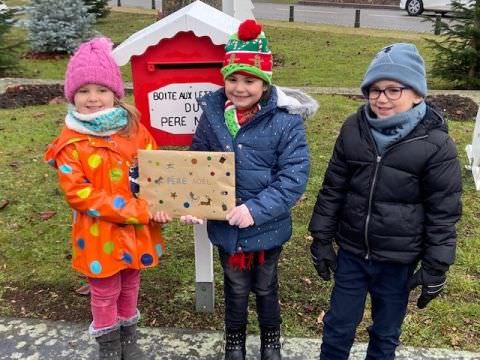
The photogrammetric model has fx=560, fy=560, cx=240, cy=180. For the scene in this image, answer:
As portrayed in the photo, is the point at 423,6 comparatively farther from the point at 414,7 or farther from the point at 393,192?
the point at 393,192

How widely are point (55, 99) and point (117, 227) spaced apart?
582cm

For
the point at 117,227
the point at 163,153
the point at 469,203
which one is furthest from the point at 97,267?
the point at 469,203

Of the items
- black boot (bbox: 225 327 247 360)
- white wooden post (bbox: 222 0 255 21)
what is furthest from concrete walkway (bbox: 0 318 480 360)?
white wooden post (bbox: 222 0 255 21)

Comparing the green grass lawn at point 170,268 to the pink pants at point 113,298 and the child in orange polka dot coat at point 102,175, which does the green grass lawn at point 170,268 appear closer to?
the pink pants at point 113,298

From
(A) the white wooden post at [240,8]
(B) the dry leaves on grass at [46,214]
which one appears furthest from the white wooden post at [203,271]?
(A) the white wooden post at [240,8]

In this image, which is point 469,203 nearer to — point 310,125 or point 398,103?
point 310,125

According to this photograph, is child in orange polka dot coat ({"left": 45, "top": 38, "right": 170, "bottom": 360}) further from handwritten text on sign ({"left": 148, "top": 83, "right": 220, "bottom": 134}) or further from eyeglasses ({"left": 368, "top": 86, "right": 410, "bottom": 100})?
eyeglasses ({"left": 368, "top": 86, "right": 410, "bottom": 100})

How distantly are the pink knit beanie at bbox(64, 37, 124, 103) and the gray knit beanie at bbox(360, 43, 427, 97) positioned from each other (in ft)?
3.61

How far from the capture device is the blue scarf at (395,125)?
2264 mm

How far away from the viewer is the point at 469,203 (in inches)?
184

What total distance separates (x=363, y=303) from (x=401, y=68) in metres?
1.09

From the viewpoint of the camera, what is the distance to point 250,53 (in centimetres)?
240

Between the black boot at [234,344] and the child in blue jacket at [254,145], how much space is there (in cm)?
36

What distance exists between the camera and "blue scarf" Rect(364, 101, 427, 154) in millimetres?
Result: 2264
